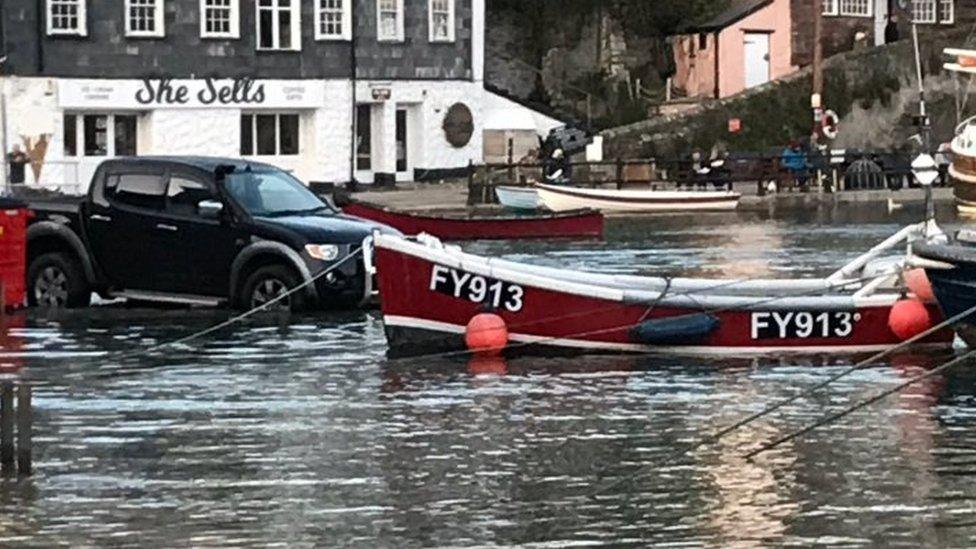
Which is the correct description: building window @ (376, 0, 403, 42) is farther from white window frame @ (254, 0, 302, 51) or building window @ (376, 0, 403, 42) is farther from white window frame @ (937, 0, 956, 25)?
white window frame @ (937, 0, 956, 25)

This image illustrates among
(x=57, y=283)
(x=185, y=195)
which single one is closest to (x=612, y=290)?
(x=185, y=195)

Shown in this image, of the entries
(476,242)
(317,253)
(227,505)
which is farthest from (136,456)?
(476,242)

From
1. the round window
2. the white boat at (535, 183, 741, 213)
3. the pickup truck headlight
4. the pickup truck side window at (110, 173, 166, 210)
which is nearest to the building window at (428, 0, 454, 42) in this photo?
the round window

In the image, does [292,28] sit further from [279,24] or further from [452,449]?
[452,449]

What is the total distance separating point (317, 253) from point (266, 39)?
117 feet

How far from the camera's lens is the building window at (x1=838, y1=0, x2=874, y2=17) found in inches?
3113

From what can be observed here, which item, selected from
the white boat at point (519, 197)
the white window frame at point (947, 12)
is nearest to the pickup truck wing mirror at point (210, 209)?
the white boat at point (519, 197)

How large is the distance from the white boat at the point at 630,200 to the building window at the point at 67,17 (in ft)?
38.7

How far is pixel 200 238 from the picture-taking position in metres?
28.0

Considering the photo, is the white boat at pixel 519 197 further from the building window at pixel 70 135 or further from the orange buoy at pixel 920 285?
the orange buoy at pixel 920 285

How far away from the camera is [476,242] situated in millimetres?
43406

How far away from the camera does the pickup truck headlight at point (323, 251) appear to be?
2752cm

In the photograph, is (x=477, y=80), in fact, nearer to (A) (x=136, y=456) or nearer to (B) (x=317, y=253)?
(B) (x=317, y=253)

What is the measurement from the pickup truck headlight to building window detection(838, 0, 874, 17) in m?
53.5
